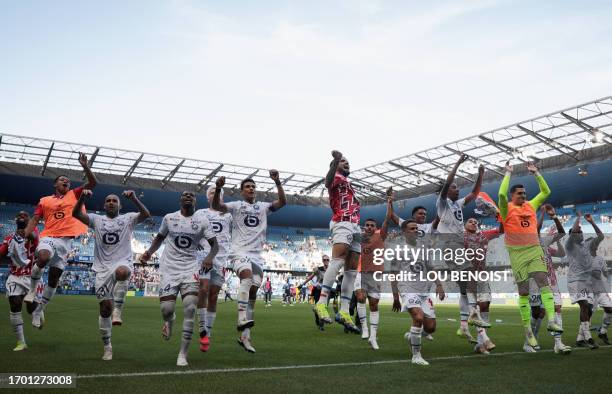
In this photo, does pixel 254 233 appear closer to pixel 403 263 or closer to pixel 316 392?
pixel 403 263

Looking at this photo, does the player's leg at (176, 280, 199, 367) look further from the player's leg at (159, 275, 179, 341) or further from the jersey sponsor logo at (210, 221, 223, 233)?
the jersey sponsor logo at (210, 221, 223, 233)

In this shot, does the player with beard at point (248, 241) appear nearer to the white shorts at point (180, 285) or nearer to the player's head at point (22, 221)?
the white shorts at point (180, 285)

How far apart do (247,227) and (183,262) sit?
1.47 metres

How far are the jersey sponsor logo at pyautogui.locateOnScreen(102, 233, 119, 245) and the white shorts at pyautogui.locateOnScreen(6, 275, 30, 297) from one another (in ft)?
6.04

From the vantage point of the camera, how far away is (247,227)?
8109 millimetres

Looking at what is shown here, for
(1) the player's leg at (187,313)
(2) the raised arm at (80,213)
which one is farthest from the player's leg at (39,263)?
(1) the player's leg at (187,313)

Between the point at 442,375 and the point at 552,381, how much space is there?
45.6 inches

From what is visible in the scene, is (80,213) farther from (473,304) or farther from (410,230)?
(473,304)

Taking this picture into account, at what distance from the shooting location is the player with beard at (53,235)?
→ 838 centimetres

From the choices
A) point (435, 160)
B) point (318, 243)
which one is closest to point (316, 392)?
point (435, 160)

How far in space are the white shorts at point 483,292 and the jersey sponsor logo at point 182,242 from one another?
4960 mm

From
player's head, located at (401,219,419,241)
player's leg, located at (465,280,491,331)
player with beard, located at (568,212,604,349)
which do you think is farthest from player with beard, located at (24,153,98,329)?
player with beard, located at (568,212,604,349)

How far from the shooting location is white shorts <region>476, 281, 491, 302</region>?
8603mm

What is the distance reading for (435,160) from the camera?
41969 millimetres
